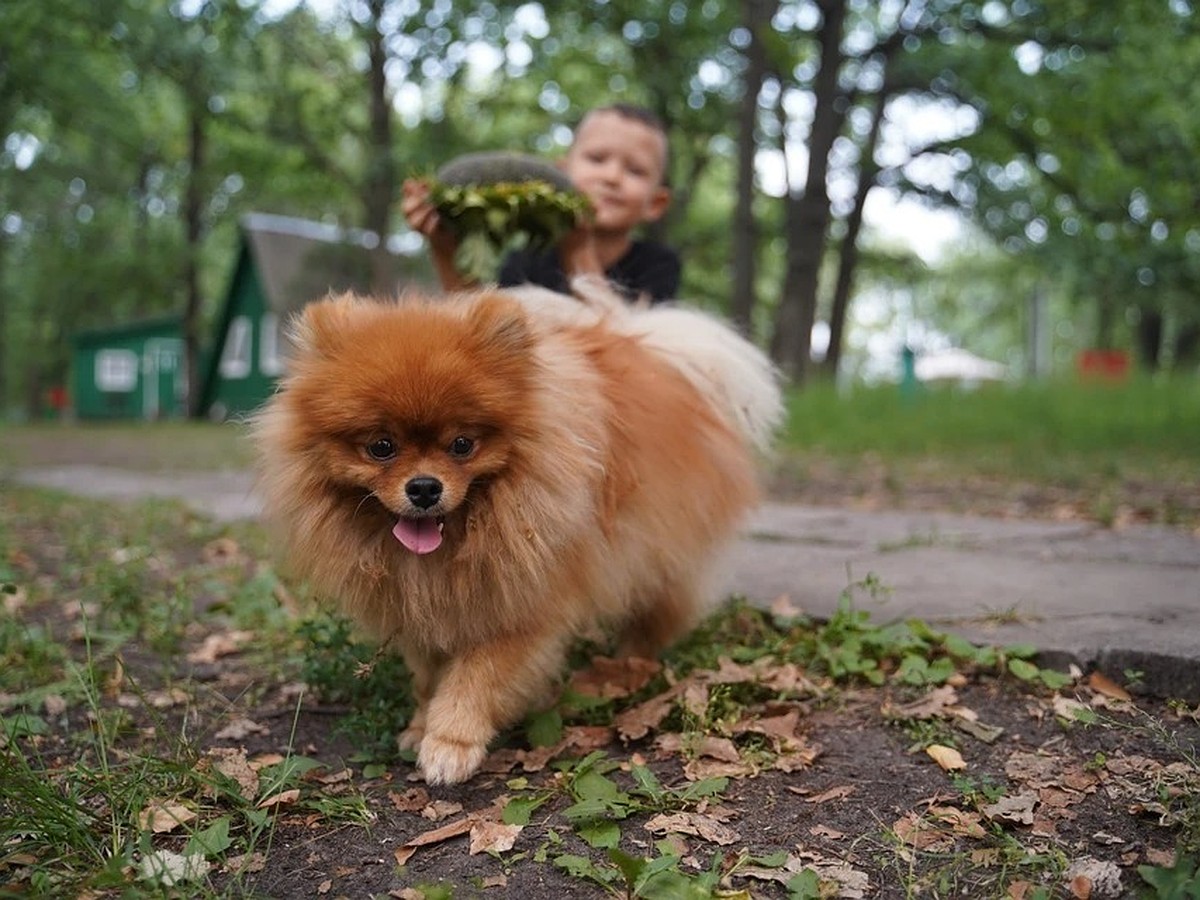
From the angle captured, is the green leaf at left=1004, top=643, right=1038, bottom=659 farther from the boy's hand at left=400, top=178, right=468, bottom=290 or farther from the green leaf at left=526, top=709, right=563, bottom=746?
the boy's hand at left=400, top=178, right=468, bottom=290

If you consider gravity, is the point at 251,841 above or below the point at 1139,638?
below

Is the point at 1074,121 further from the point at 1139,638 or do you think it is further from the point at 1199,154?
the point at 1139,638

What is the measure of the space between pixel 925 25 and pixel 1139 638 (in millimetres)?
12477

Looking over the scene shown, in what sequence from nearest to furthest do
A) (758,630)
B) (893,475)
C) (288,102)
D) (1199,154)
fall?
(758,630)
(893,475)
(1199,154)
(288,102)

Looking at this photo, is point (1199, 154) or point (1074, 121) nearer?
point (1199, 154)

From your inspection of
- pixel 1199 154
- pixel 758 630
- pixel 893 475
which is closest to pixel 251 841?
pixel 758 630

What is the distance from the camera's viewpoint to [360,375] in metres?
2.44

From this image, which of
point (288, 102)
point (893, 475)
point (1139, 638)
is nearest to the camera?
point (1139, 638)

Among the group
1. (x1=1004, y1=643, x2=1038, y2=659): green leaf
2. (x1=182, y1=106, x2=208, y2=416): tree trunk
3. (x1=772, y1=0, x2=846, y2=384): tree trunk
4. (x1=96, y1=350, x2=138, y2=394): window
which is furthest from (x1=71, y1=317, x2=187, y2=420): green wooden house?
(x1=1004, y1=643, x2=1038, y2=659): green leaf

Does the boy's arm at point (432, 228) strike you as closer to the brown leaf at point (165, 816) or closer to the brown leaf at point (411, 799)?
the brown leaf at point (411, 799)

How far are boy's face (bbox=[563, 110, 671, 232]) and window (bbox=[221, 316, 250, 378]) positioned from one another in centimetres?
2527

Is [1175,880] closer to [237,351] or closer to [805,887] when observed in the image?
[805,887]


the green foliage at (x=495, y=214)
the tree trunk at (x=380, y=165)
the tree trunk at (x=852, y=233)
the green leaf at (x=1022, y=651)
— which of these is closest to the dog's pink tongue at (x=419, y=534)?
the green foliage at (x=495, y=214)

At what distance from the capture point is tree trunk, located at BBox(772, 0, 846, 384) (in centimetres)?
1212
